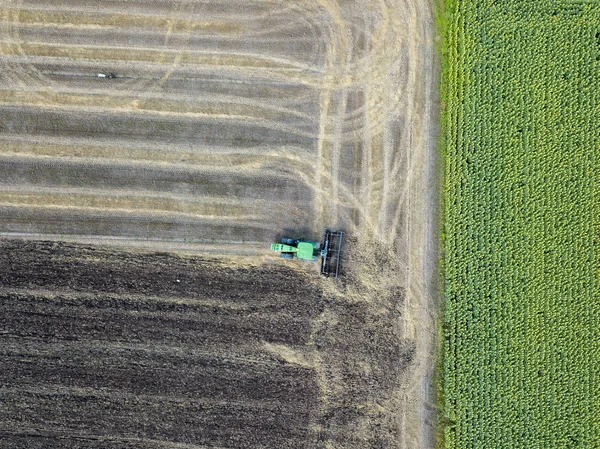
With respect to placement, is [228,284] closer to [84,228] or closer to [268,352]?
[268,352]

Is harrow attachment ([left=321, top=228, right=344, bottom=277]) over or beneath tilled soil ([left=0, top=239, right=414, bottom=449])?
over

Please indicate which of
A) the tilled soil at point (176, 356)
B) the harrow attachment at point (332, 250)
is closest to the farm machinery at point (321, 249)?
the harrow attachment at point (332, 250)

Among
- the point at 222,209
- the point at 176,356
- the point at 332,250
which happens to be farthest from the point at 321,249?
the point at 176,356

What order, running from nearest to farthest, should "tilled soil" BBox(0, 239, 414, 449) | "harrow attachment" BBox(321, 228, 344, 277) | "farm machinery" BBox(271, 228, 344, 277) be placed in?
"farm machinery" BBox(271, 228, 344, 277)
"tilled soil" BBox(0, 239, 414, 449)
"harrow attachment" BBox(321, 228, 344, 277)

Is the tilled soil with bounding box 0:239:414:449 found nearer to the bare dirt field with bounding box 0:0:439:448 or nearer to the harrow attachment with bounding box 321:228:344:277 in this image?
the bare dirt field with bounding box 0:0:439:448

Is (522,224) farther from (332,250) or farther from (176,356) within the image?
(176,356)

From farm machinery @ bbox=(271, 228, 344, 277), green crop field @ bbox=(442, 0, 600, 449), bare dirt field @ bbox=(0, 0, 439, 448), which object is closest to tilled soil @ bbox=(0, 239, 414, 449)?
bare dirt field @ bbox=(0, 0, 439, 448)

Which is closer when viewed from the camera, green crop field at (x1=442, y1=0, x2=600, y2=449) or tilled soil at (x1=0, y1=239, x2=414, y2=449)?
green crop field at (x1=442, y1=0, x2=600, y2=449)

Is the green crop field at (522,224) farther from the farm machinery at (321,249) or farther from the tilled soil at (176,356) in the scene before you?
the farm machinery at (321,249)

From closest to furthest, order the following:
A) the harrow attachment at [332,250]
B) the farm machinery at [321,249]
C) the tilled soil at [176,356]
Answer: the farm machinery at [321,249] < the tilled soil at [176,356] < the harrow attachment at [332,250]
